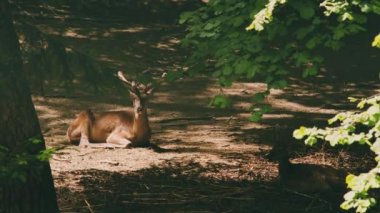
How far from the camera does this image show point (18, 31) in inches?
293

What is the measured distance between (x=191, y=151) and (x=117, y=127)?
5.24ft

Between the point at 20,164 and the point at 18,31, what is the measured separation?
8.25 feet

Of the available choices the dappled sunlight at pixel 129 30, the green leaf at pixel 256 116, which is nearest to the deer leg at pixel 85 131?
the green leaf at pixel 256 116

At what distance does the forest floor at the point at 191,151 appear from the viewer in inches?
352

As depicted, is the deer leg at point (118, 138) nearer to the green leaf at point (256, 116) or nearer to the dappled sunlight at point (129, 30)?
the green leaf at point (256, 116)

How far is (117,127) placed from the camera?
1234 centimetres

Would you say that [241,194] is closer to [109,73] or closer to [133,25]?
[109,73]

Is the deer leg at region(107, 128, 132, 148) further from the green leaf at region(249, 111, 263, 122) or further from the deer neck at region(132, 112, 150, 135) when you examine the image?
the green leaf at region(249, 111, 263, 122)

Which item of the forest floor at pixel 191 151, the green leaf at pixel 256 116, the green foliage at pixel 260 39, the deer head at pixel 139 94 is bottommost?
the forest floor at pixel 191 151

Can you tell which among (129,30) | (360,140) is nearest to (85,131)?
(360,140)

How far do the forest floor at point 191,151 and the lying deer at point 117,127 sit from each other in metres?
0.23

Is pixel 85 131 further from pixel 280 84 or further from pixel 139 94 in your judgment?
pixel 280 84

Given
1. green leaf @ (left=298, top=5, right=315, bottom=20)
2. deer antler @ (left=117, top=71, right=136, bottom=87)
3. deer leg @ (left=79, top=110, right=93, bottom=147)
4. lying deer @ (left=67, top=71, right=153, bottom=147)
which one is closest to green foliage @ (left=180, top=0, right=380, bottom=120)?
green leaf @ (left=298, top=5, right=315, bottom=20)

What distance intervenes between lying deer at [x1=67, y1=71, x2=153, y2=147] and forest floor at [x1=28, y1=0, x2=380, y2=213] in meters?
0.23
